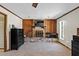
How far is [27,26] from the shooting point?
13375 millimetres

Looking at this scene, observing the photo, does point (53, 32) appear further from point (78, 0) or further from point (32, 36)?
point (78, 0)

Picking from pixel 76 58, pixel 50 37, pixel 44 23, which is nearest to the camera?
pixel 76 58

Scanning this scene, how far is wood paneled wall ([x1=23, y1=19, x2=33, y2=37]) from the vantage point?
13305 millimetres

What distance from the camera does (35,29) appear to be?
13.4 meters

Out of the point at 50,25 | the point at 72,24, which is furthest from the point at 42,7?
the point at 50,25

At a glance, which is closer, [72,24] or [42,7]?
[42,7]

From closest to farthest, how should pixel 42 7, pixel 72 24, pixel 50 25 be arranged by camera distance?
pixel 42 7 < pixel 72 24 < pixel 50 25

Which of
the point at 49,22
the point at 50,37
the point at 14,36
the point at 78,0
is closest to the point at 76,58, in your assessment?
the point at 78,0

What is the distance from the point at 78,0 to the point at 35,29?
480 inches

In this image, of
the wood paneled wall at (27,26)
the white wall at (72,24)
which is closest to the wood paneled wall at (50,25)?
the wood paneled wall at (27,26)

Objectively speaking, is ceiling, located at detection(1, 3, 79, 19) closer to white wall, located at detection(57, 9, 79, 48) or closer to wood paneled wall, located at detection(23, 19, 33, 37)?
white wall, located at detection(57, 9, 79, 48)

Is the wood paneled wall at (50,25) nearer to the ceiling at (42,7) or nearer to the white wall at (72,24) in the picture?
the white wall at (72,24)

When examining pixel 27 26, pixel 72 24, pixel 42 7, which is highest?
pixel 42 7

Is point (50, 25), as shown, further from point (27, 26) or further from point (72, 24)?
point (72, 24)
